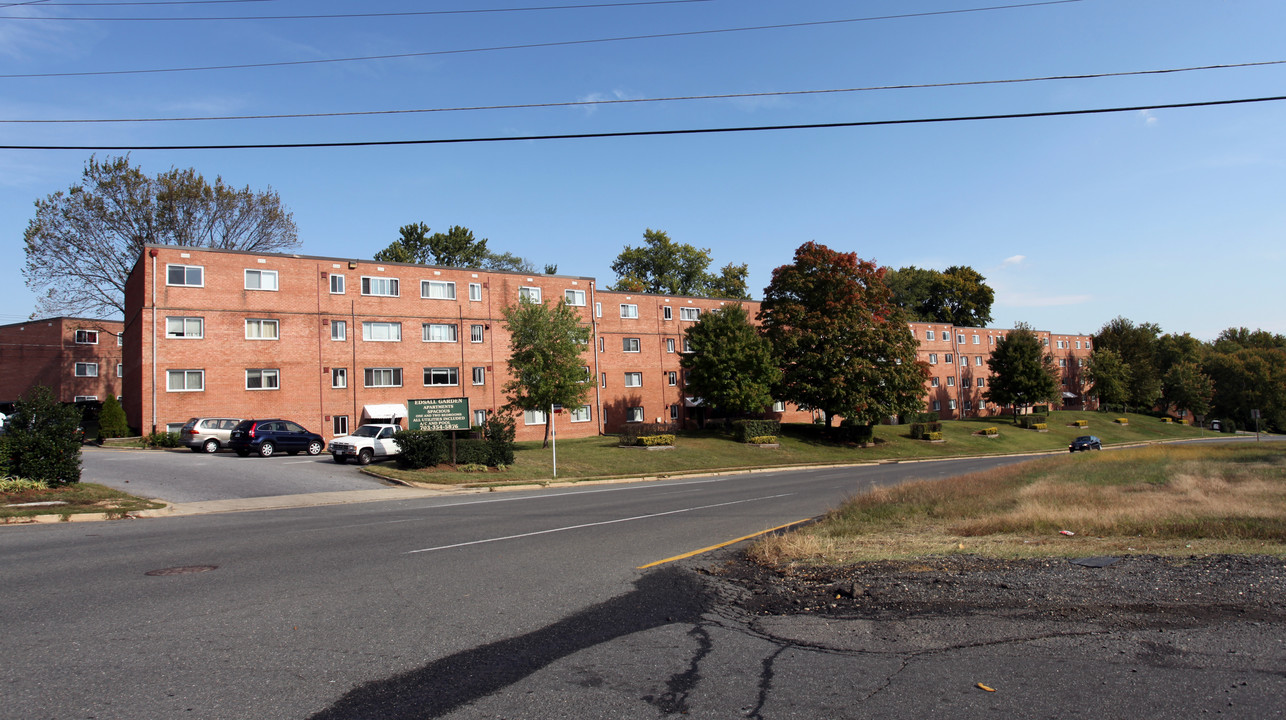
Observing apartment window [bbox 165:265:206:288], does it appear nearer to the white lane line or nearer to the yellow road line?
the white lane line

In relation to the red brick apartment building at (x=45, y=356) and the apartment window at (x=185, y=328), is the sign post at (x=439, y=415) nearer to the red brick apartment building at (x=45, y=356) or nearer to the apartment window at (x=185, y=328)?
the apartment window at (x=185, y=328)

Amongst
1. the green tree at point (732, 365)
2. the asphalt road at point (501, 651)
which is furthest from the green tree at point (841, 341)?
the asphalt road at point (501, 651)

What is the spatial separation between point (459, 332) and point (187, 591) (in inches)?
1619

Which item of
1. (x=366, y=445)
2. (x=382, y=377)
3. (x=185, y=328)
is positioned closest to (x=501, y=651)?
(x=366, y=445)

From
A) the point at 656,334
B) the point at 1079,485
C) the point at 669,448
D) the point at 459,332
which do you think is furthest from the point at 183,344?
the point at 1079,485

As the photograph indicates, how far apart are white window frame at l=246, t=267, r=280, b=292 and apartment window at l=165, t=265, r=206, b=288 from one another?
219cm

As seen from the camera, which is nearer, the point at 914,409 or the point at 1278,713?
the point at 1278,713

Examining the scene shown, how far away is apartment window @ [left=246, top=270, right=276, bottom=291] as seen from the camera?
41375 millimetres

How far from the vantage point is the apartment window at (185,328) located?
3875 cm

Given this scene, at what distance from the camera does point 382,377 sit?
149ft

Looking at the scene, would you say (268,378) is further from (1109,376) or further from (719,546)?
(1109,376)

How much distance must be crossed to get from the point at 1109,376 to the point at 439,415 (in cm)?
9413

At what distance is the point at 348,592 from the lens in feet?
26.9

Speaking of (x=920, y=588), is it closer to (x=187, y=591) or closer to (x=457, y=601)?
(x=457, y=601)
